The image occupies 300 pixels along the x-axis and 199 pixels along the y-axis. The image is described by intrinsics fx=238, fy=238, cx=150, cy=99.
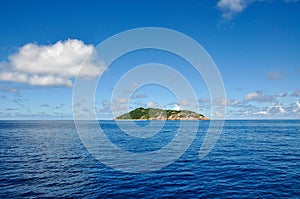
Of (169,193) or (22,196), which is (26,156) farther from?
(169,193)

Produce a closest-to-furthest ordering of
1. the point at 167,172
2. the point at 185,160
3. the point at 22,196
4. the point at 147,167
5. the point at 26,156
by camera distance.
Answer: the point at 22,196, the point at 167,172, the point at 147,167, the point at 185,160, the point at 26,156

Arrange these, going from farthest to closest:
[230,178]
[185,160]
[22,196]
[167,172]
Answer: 1. [185,160]
2. [167,172]
3. [230,178]
4. [22,196]

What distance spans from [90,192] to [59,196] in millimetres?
3429

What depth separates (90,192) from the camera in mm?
27891

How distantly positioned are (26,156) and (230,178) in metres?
42.5

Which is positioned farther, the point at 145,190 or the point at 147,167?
the point at 147,167

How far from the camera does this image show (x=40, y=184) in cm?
3070

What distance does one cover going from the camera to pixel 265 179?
32.7 m

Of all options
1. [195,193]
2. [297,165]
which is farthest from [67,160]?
[297,165]

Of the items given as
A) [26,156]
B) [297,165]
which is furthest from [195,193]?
[26,156]

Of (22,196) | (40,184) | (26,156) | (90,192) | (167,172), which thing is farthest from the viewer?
(26,156)

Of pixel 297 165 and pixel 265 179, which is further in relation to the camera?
pixel 297 165

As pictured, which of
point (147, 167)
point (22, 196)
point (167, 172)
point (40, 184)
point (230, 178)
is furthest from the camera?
point (147, 167)

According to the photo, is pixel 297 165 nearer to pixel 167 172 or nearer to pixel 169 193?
pixel 167 172
